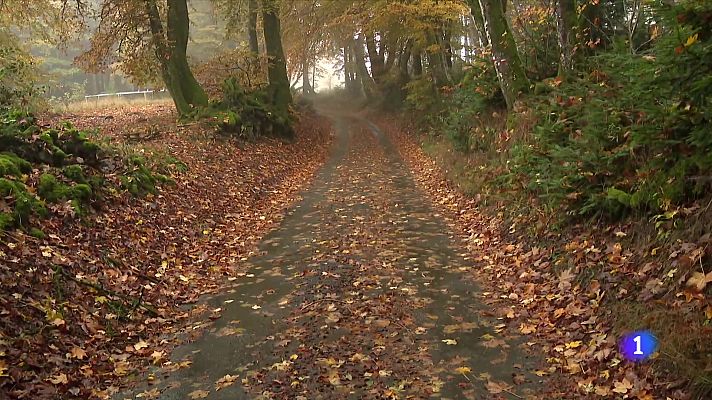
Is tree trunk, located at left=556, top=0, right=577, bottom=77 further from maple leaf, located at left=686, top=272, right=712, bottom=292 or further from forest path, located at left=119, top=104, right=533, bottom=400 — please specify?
maple leaf, located at left=686, top=272, right=712, bottom=292

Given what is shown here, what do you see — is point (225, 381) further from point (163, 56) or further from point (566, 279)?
point (163, 56)

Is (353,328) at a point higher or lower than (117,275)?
lower

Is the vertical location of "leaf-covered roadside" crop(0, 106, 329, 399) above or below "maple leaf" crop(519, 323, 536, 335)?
above

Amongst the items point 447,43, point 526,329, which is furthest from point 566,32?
point 447,43

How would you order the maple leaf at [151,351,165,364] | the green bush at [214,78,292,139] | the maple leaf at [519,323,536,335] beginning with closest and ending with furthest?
1. the maple leaf at [151,351,165,364]
2. the maple leaf at [519,323,536,335]
3. the green bush at [214,78,292,139]

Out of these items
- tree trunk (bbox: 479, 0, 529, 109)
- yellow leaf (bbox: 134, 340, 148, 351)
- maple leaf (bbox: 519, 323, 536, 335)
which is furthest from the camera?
tree trunk (bbox: 479, 0, 529, 109)

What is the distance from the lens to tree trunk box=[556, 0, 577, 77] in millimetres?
10836

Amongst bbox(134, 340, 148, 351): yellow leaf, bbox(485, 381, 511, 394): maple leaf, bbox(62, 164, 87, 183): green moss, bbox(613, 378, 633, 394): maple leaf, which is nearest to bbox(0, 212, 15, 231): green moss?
bbox(62, 164, 87, 183): green moss

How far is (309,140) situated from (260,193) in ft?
32.7

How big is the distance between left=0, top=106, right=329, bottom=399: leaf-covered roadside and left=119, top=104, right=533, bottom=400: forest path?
495 millimetres

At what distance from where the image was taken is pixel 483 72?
14.4m

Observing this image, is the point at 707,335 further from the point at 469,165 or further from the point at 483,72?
the point at 483,72

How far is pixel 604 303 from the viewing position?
5523 millimetres

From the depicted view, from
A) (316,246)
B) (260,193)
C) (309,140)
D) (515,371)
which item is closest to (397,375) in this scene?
(515,371)
